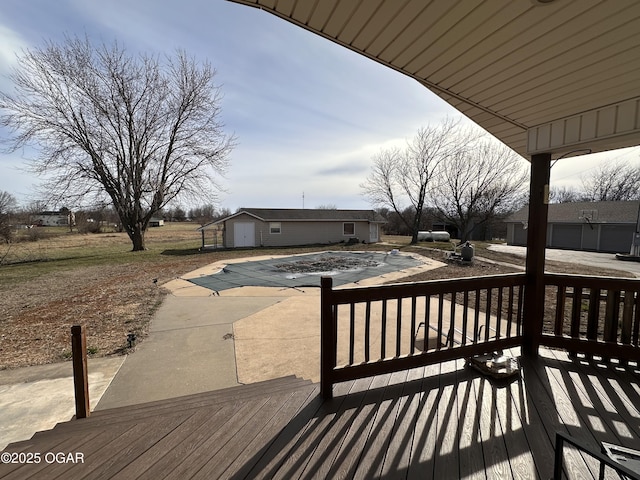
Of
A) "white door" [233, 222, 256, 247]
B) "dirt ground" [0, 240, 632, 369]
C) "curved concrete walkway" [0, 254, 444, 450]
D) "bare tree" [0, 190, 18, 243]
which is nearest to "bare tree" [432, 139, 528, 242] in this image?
"dirt ground" [0, 240, 632, 369]

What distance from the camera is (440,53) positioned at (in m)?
1.98

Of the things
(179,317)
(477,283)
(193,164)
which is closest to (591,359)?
(477,283)

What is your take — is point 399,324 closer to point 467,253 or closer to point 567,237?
point 467,253

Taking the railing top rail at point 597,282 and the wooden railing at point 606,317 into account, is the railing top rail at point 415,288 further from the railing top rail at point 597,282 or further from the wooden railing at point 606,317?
the wooden railing at point 606,317

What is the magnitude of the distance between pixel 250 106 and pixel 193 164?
13084 millimetres

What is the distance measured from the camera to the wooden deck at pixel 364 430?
1.61 meters

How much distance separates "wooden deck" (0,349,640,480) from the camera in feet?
5.29

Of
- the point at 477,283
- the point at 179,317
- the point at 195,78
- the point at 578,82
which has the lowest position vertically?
the point at 179,317

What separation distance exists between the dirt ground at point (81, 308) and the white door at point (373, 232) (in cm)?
1315

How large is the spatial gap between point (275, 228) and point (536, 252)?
20.1 m

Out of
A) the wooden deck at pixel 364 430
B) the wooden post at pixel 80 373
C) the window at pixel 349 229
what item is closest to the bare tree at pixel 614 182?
the window at pixel 349 229

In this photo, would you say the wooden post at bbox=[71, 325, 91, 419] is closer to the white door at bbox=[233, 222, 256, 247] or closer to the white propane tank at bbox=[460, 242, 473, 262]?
the white propane tank at bbox=[460, 242, 473, 262]

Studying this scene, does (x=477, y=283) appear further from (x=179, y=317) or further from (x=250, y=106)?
(x=250, y=106)

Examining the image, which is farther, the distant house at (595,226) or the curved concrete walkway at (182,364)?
the distant house at (595,226)
